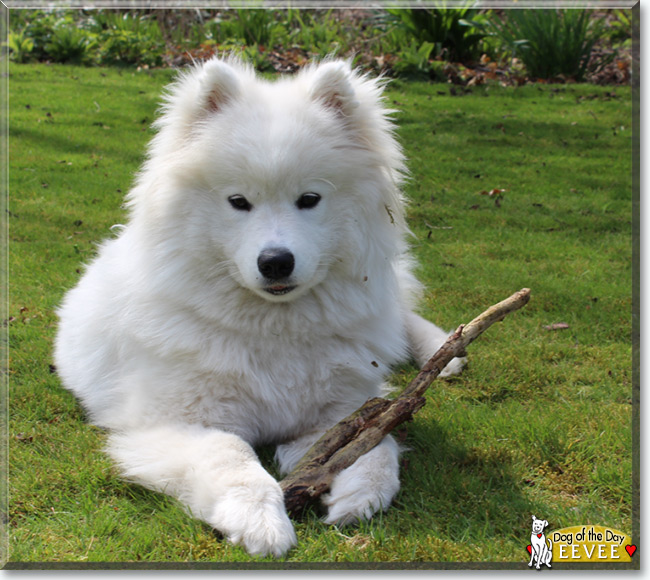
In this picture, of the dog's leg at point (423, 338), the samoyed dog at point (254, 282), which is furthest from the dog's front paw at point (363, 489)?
the dog's leg at point (423, 338)

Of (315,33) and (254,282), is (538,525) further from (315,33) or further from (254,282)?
(315,33)

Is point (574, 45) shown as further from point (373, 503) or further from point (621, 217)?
point (373, 503)

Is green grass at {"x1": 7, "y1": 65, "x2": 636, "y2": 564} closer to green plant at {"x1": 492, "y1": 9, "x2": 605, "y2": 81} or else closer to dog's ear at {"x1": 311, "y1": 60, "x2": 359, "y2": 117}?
green plant at {"x1": 492, "y1": 9, "x2": 605, "y2": 81}

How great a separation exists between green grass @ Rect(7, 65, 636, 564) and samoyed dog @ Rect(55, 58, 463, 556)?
220mm

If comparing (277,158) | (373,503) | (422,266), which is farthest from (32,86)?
(373,503)

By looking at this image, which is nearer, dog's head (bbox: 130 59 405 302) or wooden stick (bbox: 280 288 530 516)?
wooden stick (bbox: 280 288 530 516)

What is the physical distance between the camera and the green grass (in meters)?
2.67

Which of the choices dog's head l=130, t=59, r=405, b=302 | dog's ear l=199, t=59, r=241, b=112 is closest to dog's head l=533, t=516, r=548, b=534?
dog's head l=130, t=59, r=405, b=302

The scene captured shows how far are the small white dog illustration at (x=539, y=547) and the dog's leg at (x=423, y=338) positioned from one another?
1712mm

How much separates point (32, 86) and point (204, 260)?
9427 millimetres

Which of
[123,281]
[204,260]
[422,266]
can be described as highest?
[204,260]

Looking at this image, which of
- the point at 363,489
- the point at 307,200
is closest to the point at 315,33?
the point at 307,200

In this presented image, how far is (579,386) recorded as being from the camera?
159 inches

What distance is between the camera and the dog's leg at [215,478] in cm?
249
